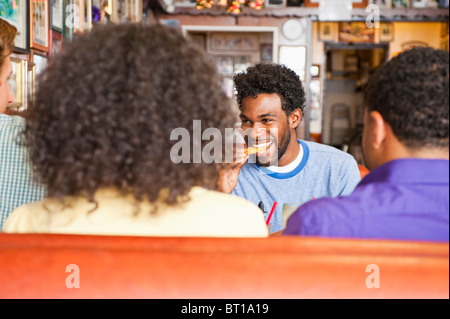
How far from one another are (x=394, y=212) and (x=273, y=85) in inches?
59.6

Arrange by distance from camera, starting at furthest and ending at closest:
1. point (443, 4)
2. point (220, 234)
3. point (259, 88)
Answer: point (443, 4), point (259, 88), point (220, 234)

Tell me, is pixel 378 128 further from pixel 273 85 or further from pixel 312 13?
pixel 312 13

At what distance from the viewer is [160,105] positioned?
1.04 metres

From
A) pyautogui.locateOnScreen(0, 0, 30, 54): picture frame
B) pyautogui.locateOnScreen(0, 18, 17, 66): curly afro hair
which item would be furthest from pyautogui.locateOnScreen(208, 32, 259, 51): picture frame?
pyautogui.locateOnScreen(0, 18, 17, 66): curly afro hair

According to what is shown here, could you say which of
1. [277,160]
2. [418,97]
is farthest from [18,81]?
[418,97]

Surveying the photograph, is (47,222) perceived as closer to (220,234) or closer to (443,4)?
(220,234)

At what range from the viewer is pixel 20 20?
106 inches

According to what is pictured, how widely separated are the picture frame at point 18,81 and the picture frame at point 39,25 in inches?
8.8

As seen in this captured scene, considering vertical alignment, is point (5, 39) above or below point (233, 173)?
above

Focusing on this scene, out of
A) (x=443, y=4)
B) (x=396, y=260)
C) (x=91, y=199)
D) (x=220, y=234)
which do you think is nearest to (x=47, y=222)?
(x=91, y=199)

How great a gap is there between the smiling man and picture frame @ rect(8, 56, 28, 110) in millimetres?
1232

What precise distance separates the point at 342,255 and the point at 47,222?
661 millimetres

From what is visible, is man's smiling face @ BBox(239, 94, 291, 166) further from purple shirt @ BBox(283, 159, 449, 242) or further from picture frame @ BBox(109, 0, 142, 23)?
picture frame @ BBox(109, 0, 142, 23)
